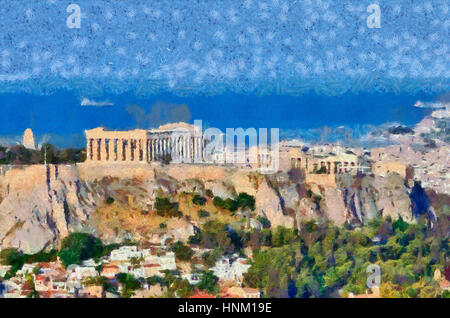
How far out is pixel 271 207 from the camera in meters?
21.1

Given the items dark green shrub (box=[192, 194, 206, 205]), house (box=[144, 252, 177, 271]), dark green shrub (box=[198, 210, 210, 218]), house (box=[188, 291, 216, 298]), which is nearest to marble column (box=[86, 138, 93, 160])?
dark green shrub (box=[192, 194, 206, 205])

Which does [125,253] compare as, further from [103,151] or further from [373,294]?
[373,294]

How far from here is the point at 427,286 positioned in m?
19.0

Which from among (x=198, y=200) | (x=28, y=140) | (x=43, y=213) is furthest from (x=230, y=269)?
(x=28, y=140)

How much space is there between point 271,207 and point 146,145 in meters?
2.33

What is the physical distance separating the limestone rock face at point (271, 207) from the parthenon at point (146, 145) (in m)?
1.22

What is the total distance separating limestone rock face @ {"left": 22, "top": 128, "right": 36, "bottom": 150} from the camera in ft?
71.0

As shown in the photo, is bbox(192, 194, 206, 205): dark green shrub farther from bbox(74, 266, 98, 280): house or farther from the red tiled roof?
the red tiled roof

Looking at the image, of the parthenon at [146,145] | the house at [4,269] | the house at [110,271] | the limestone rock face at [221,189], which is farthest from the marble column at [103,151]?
the house at [4,269]

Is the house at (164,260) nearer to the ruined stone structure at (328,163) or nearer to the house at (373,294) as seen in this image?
the house at (373,294)

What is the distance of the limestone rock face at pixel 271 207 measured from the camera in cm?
2089

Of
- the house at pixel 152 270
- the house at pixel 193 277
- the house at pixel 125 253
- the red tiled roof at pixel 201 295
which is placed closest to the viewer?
the red tiled roof at pixel 201 295
